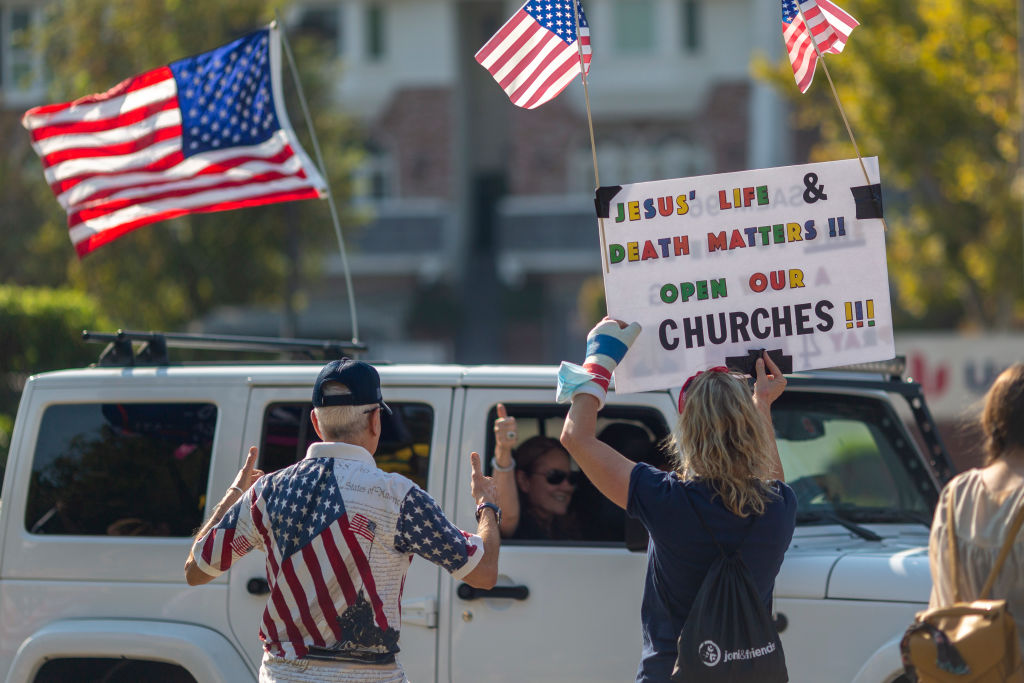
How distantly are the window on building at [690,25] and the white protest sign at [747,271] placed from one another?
25.8m

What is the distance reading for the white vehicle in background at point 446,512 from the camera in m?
4.00

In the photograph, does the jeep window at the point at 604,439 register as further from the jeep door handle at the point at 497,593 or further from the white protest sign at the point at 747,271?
the white protest sign at the point at 747,271

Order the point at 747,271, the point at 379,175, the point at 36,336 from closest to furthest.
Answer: the point at 747,271 → the point at 36,336 → the point at 379,175

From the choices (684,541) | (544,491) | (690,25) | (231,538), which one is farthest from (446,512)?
(690,25)

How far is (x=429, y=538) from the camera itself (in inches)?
119

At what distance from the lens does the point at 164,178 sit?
19.3 feet

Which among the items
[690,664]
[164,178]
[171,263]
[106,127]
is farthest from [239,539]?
[171,263]

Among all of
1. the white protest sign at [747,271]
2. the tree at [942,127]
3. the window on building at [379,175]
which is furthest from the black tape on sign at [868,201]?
the window on building at [379,175]

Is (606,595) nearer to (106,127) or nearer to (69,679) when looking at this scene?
(69,679)

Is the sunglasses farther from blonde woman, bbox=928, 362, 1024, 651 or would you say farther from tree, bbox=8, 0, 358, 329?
tree, bbox=8, 0, 358, 329

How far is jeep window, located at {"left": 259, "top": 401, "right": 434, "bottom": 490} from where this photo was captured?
4.27m

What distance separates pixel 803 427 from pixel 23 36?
1427 centimetres

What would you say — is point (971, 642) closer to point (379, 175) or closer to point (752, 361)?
point (752, 361)

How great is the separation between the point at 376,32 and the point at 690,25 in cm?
777
